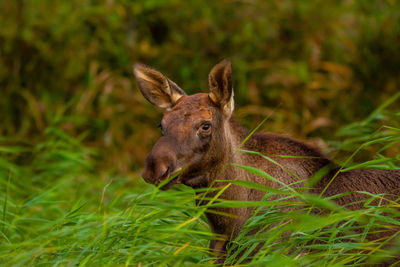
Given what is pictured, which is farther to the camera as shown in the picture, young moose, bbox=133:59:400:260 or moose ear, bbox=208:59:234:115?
moose ear, bbox=208:59:234:115

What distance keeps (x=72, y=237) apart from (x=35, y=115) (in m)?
4.80

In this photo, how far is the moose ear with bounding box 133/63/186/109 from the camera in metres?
4.11

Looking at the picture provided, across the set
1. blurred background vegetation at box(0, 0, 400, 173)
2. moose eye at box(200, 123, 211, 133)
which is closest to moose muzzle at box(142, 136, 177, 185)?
moose eye at box(200, 123, 211, 133)

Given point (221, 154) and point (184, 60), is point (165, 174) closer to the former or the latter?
point (221, 154)

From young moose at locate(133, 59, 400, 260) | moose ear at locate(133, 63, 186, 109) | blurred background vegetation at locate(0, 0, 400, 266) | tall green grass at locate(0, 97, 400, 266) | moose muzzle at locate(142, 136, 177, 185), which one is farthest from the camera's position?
blurred background vegetation at locate(0, 0, 400, 266)

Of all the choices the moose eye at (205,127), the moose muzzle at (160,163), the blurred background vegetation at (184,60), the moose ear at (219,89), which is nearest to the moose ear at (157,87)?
the moose ear at (219,89)

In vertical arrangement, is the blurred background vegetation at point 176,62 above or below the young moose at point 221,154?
below

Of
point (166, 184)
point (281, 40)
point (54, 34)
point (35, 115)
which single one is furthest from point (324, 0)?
point (166, 184)

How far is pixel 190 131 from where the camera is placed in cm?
364

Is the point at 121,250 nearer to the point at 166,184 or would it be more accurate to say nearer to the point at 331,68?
the point at 166,184

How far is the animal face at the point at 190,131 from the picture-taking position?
341 cm

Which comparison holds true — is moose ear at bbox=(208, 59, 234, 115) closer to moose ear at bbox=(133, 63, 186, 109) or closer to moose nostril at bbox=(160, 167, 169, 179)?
moose ear at bbox=(133, 63, 186, 109)

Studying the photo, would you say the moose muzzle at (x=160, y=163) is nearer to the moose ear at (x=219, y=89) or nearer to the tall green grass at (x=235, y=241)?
the tall green grass at (x=235, y=241)

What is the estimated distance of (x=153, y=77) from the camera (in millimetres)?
4195
